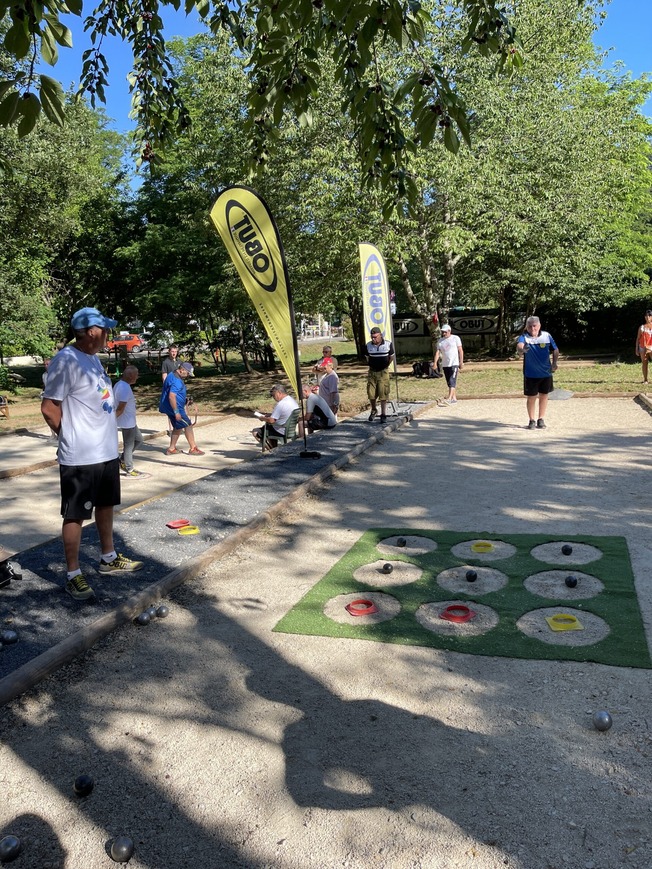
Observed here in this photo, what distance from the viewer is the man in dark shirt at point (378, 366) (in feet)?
42.3

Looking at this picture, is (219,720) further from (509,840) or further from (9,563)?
(9,563)

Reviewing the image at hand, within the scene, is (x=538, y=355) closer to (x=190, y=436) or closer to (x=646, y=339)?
(x=646, y=339)

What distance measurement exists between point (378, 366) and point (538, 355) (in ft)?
9.64

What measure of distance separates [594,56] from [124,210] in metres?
19.4

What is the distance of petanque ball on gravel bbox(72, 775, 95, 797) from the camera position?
313 centimetres

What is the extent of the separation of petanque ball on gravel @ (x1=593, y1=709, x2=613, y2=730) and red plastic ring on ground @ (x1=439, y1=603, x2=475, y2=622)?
1.35 m

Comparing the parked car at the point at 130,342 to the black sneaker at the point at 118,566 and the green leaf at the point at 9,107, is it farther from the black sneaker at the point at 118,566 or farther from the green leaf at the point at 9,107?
the green leaf at the point at 9,107

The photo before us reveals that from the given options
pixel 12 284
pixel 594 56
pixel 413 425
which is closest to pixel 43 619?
pixel 413 425

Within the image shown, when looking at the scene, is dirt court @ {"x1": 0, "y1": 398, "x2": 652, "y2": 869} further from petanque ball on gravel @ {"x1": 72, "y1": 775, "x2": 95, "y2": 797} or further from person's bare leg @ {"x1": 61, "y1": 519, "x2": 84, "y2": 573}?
person's bare leg @ {"x1": 61, "y1": 519, "x2": 84, "y2": 573}

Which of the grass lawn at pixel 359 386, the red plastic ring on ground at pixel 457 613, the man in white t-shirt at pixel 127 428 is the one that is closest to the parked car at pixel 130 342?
the grass lawn at pixel 359 386

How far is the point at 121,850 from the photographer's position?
2.72 m

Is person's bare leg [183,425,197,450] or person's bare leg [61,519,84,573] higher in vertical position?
person's bare leg [61,519,84,573]

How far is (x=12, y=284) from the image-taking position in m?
23.7

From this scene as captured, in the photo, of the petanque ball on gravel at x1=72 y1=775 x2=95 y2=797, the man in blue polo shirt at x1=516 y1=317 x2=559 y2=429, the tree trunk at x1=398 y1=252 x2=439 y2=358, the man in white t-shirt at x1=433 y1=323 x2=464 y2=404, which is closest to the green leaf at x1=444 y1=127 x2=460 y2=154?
the petanque ball on gravel at x1=72 y1=775 x2=95 y2=797
